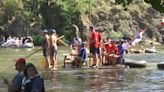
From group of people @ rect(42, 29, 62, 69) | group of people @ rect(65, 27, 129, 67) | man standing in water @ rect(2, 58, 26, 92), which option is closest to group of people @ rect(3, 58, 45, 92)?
man standing in water @ rect(2, 58, 26, 92)

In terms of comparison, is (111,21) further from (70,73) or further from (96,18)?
(70,73)

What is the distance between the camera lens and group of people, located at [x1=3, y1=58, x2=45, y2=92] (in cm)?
954

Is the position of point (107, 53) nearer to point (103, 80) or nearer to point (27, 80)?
point (103, 80)

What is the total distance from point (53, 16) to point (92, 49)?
153ft

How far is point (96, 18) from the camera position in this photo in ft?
242

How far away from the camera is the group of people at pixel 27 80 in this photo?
9540 mm

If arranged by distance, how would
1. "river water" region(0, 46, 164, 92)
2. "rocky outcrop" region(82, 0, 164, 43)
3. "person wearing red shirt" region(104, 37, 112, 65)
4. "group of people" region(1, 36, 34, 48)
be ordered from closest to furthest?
"river water" region(0, 46, 164, 92) → "person wearing red shirt" region(104, 37, 112, 65) → "group of people" region(1, 36, 34, 48) → "rocky outcrop" region(82, 0, 164, 43)

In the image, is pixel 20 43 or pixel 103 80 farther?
pixel 20 43

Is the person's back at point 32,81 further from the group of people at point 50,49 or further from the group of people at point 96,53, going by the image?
the group of people at point 50,49

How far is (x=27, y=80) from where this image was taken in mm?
9891

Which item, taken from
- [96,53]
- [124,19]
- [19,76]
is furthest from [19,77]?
[124,19]

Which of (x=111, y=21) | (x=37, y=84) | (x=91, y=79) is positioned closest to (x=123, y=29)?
(x=111, y=21)

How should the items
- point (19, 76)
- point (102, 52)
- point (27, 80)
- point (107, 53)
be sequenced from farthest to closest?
point (102, 52) < point (107, 53) < point (19, 76) < point (27, 80)

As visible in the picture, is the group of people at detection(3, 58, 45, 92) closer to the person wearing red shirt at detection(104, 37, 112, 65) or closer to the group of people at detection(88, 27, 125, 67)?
Answer: the group of people at detection(88, 27, 125, 67)
